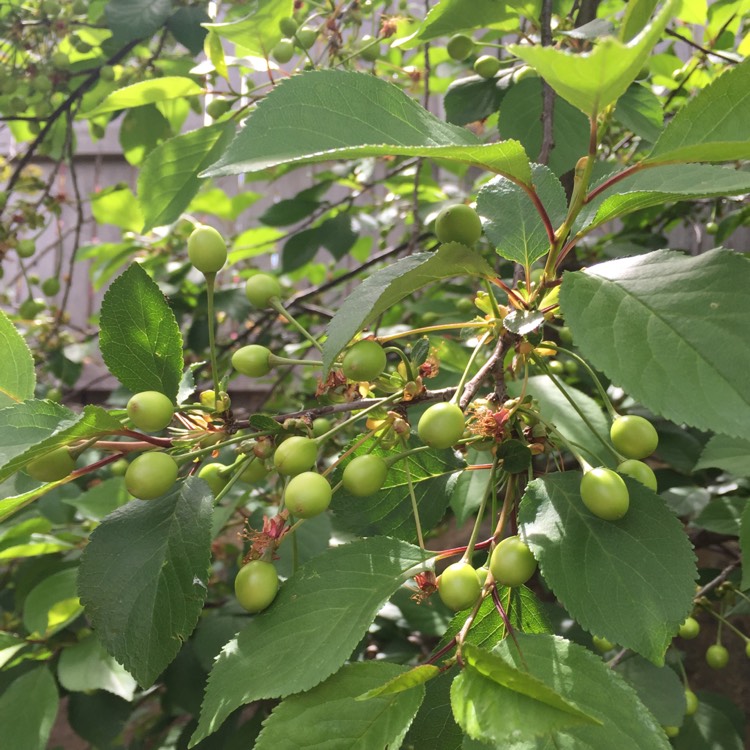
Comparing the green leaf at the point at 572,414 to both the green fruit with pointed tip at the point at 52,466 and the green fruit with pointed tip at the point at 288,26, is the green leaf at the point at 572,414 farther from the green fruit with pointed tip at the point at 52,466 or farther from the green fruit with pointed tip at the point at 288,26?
the green fruit with pointed tip at the point at 288,26

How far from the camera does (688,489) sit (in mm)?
1385

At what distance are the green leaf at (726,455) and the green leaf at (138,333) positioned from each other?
803mm

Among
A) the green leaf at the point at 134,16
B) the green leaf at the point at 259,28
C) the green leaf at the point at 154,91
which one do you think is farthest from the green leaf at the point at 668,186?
the green leaf at the point at 134,16

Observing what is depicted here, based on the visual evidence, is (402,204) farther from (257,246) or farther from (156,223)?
(156,223)

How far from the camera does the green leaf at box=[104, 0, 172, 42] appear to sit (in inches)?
56.6

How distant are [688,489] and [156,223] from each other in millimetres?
1143

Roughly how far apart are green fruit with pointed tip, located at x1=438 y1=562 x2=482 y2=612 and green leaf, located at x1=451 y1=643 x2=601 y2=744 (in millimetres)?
54

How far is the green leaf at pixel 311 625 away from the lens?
1.80ft

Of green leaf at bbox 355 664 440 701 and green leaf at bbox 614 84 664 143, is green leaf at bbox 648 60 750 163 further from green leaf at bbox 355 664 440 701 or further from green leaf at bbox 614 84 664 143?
green leaf at bbox 614 84 664 143

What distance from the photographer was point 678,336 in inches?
20.3

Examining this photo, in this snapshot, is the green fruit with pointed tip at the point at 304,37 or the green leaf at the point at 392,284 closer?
the green leaf at the point at 392,284

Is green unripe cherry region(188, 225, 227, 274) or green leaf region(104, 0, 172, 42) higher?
green leaf region(104, 0, 172, 42)

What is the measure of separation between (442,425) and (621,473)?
0.58 feet

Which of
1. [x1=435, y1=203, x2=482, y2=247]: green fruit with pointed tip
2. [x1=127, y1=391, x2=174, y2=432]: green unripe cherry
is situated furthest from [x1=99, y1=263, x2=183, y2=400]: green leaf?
[x1=435, y1=203, x2=482, y2=247]: green fruit with pointed tip
